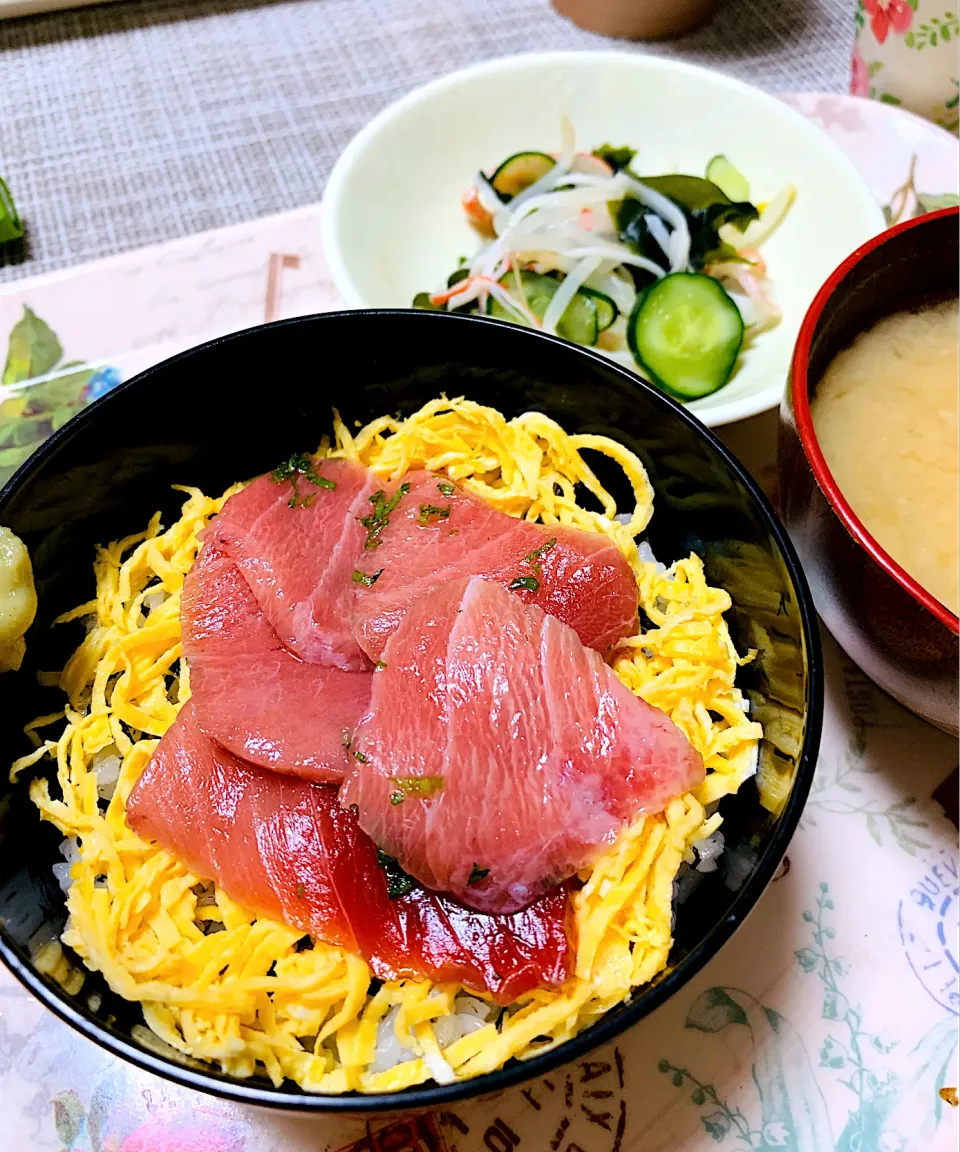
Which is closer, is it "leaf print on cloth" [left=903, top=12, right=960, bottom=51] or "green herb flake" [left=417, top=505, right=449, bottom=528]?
"green herb flake" [left=417, top=505, right=449, bottom=528]

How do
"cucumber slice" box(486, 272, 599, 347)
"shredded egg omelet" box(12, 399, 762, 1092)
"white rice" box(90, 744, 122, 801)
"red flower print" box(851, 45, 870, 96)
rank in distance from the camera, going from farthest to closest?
"red flower print" box(851, 45, 870, 96) → "cucumber slice" box(486, 272, 599, 347) → "white rice" box(90, 744, 122, 801) → "shredded egg omelet" box(12, 399, 762, 1092)

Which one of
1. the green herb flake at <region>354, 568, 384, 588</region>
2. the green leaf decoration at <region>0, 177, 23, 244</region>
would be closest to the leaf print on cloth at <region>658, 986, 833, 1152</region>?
the green herb flake at <region>354, 568, 384, 588</region>

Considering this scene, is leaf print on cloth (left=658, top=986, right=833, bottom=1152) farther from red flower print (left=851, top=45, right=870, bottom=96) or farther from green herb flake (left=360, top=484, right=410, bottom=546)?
red flower print (left=851, top=45, right=870, bottom=96)

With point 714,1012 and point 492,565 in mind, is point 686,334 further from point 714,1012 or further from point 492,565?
point 714,1012

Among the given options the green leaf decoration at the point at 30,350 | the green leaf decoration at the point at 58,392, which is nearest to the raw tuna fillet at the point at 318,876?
the green leaf decoration at the point at 58,392

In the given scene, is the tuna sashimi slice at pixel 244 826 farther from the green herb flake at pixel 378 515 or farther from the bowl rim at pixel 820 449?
the bowl rim at pixel 820 449

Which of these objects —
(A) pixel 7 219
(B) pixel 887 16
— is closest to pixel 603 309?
(B) pixel 887 16
